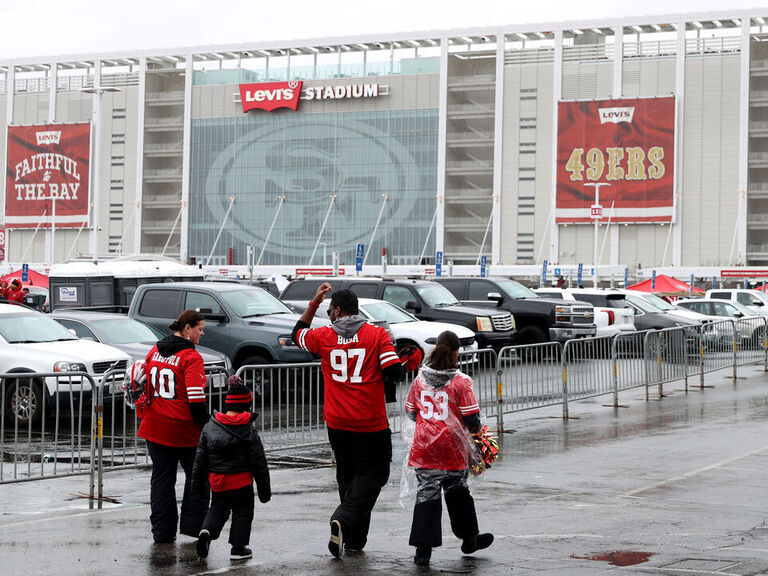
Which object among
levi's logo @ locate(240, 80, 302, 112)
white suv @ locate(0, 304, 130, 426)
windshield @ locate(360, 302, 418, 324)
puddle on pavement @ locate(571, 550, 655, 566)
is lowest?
puddle on pavement @ locate(571, 550, 655, 566)

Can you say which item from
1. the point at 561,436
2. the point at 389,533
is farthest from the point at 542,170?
the point at 389,533

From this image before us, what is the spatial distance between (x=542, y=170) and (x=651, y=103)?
33.5ft

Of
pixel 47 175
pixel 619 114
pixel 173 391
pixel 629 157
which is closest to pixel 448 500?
pixel 173 391

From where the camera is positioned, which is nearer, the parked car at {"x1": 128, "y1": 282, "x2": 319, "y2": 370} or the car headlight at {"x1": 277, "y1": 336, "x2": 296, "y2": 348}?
the car headlight at {"x1": 277, "y1": 336, "x2": 296, "y2": 348}

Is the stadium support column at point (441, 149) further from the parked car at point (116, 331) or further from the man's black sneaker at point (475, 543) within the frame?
the man's black sneaker at point (475, 543)

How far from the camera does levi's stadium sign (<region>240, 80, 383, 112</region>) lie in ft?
341

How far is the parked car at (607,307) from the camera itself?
29.2m

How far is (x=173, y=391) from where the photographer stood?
8.50 meters

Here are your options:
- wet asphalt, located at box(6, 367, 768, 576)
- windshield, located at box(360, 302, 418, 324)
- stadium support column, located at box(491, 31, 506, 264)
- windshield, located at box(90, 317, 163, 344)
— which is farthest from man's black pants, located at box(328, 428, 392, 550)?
stadium support column, located at box(491, 31, 506, 264)

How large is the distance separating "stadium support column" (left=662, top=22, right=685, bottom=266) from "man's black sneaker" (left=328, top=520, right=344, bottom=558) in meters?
89.1

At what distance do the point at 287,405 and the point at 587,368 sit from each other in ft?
20.4

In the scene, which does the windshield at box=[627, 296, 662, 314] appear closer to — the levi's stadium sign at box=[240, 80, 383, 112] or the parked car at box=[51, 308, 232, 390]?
the parked car at box=[51, 308, 232, 390]

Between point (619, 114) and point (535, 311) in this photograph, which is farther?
point (619, 114)

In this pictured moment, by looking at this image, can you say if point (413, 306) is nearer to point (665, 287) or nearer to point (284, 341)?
point (284, 341)
